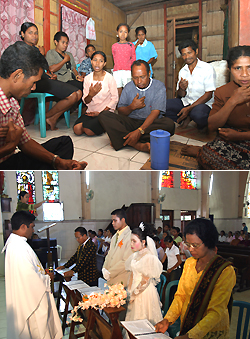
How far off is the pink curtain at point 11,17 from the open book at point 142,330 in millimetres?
4612

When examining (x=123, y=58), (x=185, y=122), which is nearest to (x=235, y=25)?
(x=185, y=122)

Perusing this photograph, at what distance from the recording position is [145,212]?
6418mm

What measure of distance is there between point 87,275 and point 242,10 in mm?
3876

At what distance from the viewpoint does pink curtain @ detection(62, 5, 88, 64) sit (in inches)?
239

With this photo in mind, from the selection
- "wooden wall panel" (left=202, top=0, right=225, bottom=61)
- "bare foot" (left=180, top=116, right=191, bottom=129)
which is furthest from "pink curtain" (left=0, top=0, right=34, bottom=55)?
"wooden wall panel" (left=202, top=0, right=225, bottom=61)

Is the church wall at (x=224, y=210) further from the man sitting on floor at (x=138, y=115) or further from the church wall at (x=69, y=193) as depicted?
the man sitting on floor at (x=138, y=115)

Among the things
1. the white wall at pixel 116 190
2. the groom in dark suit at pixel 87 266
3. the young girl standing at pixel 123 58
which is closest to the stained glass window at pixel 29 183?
the white wall at pixel 116 190

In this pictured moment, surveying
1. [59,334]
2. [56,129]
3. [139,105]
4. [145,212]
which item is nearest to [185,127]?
[139,105]

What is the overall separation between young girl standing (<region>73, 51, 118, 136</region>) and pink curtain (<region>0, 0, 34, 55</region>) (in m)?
1.74

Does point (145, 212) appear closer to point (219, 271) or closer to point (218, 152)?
point (218, 152)

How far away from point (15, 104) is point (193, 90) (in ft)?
9.05

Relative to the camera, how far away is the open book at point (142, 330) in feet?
4.71

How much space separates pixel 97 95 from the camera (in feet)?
13.1

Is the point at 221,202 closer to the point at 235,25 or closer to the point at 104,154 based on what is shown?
the point at 235,25
